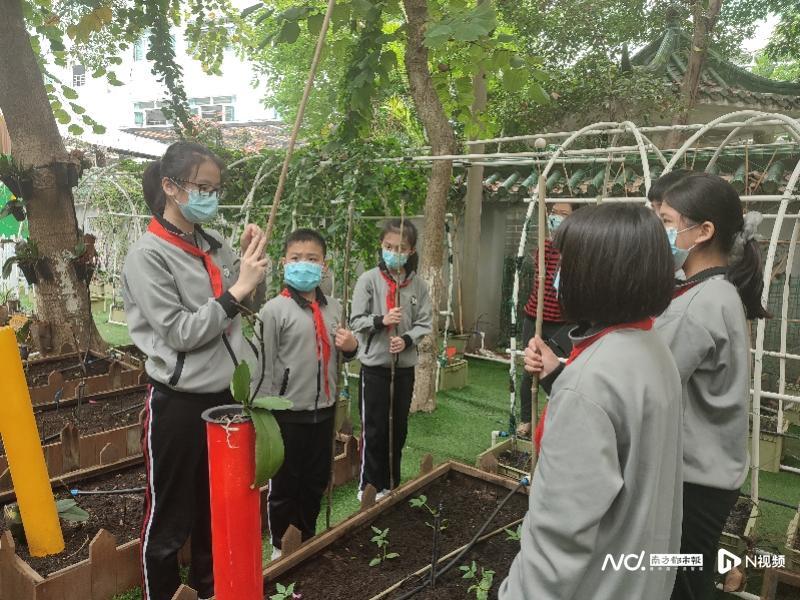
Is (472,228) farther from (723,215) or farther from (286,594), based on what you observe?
(286,594)

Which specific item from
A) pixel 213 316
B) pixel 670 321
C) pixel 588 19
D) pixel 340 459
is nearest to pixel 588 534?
pixel 670 321

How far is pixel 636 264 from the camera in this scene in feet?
3.56

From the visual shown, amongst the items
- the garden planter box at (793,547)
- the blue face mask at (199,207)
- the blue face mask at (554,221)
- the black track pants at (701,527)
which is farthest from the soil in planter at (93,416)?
the garden planter box at (793,547)

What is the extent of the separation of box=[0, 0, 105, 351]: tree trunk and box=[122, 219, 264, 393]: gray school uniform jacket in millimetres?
3423

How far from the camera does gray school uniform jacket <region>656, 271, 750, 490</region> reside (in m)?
1.56

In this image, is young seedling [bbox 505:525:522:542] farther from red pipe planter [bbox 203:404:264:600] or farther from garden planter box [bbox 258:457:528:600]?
red pipe planter [bbox 203:404:264:600]

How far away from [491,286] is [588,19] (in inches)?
149

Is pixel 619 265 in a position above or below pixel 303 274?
above

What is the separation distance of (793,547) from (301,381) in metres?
2.44

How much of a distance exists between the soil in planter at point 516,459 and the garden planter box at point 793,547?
1.36m

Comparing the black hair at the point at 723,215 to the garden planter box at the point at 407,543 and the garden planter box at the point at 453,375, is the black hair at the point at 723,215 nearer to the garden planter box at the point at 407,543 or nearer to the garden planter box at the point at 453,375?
the garden planter box at the point at 407,543

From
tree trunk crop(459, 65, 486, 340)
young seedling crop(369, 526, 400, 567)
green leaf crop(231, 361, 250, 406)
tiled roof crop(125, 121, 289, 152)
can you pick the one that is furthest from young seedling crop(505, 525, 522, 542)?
tiled roof crop(125, 121, 289, 152)

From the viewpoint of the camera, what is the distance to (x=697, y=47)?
7184 mm

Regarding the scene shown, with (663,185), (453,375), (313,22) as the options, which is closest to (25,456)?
(313,22)
